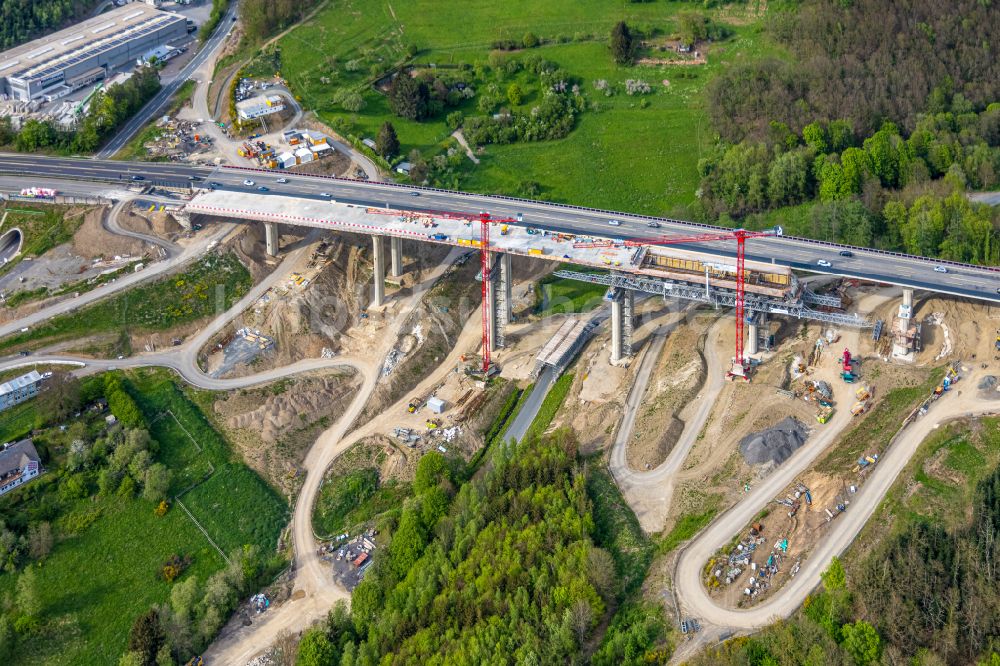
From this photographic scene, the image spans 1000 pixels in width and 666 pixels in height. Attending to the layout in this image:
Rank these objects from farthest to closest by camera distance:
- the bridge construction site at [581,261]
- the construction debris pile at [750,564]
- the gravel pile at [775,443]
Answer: the bridge construction site at [581,261] → the gravel pile at [775,443] → the construction debris pile at [750,564]

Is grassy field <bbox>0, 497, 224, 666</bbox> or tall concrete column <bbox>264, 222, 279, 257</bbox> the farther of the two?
tall concrete column <bbox>264, 222, 279, 257</bbox>

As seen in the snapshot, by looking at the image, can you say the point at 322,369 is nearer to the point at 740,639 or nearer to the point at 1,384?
the point at 1,384

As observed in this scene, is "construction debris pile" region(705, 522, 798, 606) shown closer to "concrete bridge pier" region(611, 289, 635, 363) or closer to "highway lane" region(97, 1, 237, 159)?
"concrete bridge pier" region(611, 289, 635, 363)

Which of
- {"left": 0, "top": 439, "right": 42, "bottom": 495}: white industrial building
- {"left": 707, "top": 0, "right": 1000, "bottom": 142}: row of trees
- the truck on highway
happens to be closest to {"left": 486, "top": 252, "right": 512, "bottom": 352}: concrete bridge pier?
{"left": 707, "top": 0, "right": 1000, "bottom": 142}: row of trees

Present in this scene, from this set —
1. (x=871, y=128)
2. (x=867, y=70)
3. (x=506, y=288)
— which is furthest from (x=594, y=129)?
(x=506, y=288)

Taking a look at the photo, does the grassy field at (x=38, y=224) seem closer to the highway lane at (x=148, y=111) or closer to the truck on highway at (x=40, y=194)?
the truck on highway at (x=40, y=194)

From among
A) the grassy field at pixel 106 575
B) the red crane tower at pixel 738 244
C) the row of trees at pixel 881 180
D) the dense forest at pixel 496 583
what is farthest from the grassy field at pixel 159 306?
the row of trees at pixel 881 180
